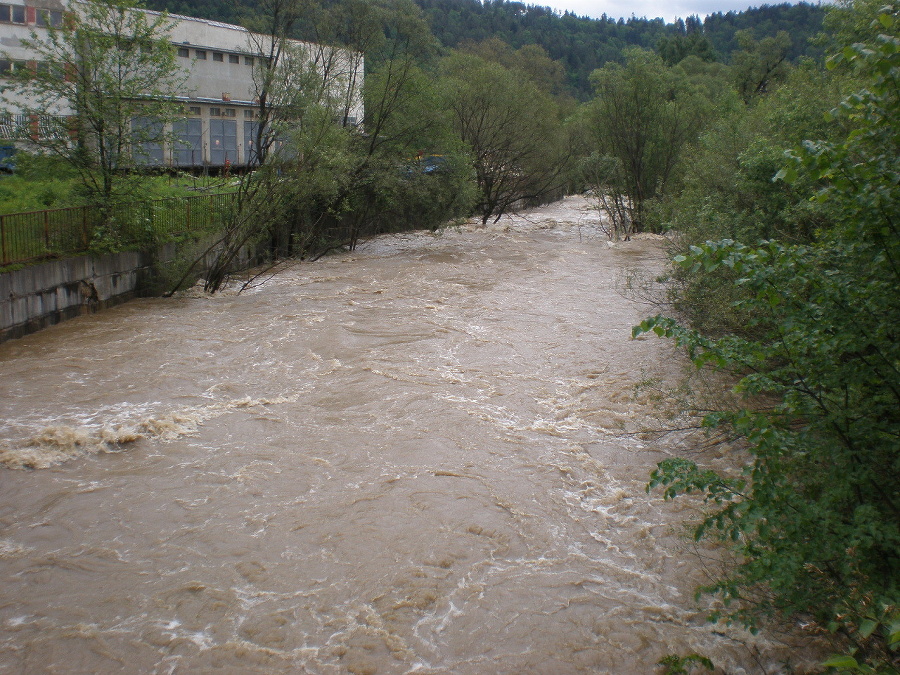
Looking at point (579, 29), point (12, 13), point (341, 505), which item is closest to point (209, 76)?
point (12, 13)

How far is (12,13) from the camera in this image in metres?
39.6

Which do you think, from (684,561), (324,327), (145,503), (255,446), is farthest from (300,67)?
(684,561)

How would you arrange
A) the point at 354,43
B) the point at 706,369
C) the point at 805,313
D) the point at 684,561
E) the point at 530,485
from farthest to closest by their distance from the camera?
the point at 354,43, the point at 706,369, the point at 530,485, the point at 684,561, the point at 805,313

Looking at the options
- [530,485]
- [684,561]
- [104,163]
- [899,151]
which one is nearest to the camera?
[899,151]

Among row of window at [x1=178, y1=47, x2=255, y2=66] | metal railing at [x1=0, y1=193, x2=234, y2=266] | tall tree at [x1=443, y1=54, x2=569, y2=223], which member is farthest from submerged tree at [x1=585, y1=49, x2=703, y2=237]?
row of window at [x1=178, y1=47, x2=255, y2=66]

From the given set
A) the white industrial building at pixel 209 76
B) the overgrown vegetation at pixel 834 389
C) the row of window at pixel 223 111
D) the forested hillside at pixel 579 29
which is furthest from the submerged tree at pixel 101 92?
the forested hillside at pixel 579 29

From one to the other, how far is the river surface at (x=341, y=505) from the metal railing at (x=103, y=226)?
1.91 meters

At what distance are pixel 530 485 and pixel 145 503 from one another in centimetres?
504

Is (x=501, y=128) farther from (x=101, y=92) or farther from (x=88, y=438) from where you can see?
(x=88, y=438)

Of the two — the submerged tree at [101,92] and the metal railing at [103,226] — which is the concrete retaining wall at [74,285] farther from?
the submerged tree at [101,92]

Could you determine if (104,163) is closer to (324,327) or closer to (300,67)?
(324,327)

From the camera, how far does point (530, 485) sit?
10391 mm

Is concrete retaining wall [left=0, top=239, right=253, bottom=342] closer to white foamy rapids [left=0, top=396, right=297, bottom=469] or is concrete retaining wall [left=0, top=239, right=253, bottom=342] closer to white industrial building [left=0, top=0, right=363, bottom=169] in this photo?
white foamy rapids [left=0, top=396, right=297, bottom=469]

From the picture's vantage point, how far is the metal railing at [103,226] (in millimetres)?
16203
